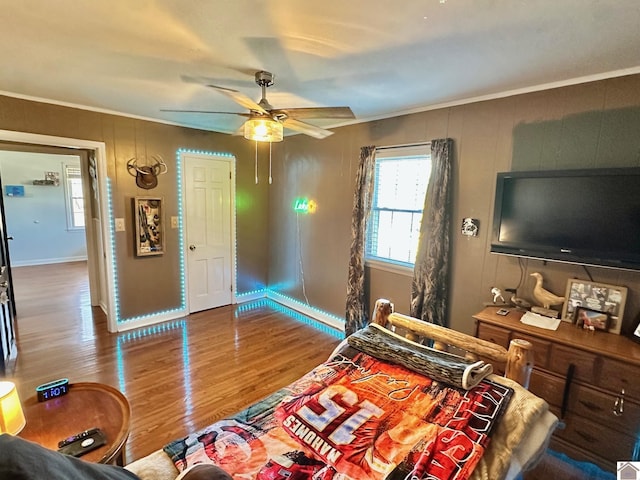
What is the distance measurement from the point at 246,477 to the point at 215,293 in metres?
3.72

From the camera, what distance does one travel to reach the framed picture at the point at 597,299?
2.09 metres

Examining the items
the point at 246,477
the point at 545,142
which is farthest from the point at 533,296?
the point at 246,477

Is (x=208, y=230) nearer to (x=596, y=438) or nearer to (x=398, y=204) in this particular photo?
(x=398, y=204)

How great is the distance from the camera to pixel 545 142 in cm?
237

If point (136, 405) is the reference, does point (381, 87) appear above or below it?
above

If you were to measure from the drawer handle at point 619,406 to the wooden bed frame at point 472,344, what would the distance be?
2.02ft

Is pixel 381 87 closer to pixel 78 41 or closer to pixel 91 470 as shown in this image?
pixel 78 41

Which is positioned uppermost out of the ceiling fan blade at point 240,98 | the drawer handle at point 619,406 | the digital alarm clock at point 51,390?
the ceiling fan blade at point 240,98

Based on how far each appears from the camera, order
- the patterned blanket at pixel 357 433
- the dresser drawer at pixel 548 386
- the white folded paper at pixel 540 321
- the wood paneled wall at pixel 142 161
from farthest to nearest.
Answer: the wood paneled wall at pixel 142 161 < the white folded paper at pixel 540 321 < the dresser drawer at pixel 548 386 < the patterned blanket at pixel 357 433

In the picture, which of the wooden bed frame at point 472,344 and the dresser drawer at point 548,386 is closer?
the wooden bed frame at point 472,344

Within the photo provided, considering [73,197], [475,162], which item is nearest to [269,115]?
[475,162]

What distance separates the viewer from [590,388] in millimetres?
1947

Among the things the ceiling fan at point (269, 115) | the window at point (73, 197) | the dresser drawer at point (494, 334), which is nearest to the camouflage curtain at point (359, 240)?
the ceiling fan at point (269, 115)

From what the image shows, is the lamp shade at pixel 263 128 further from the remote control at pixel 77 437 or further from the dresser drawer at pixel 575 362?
the dresser drawer at pixel 575 362
